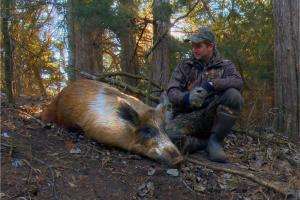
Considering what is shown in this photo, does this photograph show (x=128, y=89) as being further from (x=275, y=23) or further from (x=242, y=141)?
(x=275, y=23)

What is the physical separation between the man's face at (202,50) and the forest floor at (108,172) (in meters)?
1.32

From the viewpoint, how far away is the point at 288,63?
7668 millimetres

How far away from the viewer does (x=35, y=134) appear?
217 inches

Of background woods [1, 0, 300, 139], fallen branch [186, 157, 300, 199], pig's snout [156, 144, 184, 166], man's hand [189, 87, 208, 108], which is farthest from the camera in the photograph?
background woods [1, 0, 300, 139]

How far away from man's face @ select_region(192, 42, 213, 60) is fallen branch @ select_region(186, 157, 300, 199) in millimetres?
1377

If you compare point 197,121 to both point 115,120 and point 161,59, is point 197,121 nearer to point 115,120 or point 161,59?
point 115,120

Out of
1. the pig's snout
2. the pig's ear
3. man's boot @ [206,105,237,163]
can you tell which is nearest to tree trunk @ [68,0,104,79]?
the pig's ear

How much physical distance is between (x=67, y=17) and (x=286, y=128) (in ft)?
13.5

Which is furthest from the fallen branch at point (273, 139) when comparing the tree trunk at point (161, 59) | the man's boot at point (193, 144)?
the tree trunk at point (161, 59)

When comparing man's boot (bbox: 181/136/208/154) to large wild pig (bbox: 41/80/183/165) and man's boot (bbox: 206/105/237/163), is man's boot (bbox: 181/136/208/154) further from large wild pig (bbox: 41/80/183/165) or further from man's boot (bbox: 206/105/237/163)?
large wild pig (bbox: 41/80/183/165)

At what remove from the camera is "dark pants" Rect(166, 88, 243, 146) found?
6.02 metres

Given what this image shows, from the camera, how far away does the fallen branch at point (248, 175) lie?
192 inches

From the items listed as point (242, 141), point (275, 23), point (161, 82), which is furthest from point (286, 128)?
point (161, 82)

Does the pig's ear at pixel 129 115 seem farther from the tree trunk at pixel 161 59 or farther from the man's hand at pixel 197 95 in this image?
the tree trunk at pixel 161 59
